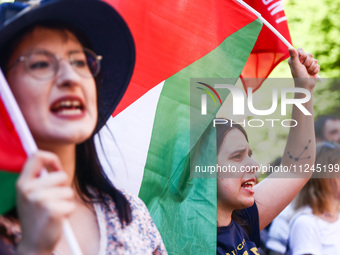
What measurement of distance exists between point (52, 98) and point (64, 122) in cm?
7

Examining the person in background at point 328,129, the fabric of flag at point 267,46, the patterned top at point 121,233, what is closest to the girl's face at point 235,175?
the fabric of flag at point 267,46

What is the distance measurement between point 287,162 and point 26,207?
2.05 m

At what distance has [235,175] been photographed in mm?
2822

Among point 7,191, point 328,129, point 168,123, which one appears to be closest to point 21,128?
point 7,191

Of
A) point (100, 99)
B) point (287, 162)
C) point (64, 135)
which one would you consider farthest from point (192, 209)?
point (64, 135)

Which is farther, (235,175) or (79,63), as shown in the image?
(235,175)

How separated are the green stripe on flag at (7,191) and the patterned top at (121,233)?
0.12 ft

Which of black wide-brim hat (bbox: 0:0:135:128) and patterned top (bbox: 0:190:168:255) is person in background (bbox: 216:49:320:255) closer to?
patterned top (bbox: 0:190:168:255)

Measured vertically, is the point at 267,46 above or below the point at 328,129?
above

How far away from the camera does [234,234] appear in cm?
277

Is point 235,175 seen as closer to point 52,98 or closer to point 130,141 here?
point 130,141

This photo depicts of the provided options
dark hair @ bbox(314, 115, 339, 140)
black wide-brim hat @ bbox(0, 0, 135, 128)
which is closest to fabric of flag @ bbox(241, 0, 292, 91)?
black wide-brim hat @ bbox(0, 0, 135, 128)

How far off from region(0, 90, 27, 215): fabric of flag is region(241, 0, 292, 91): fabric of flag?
2.29 metres

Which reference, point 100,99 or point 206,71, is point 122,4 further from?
point 100,99
